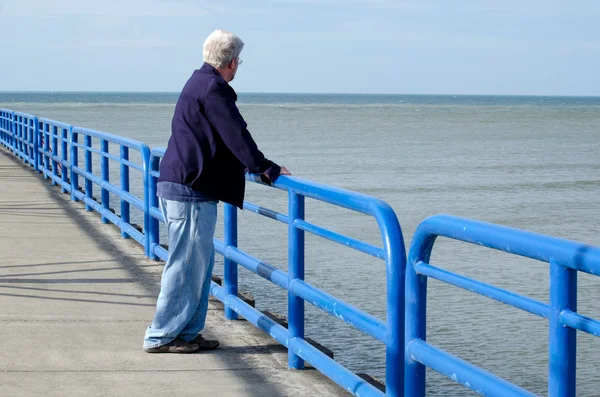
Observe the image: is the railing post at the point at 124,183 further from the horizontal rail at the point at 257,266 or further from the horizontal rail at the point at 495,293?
the horizontal rail at the point at 495,293

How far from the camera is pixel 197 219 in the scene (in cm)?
545

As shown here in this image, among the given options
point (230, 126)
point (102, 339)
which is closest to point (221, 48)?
point (230, 126)

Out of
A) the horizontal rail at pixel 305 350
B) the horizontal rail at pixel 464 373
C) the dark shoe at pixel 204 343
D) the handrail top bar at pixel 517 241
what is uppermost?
the handrail top bar at pixel 517 241

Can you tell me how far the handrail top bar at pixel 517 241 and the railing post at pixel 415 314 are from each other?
0.16 ft

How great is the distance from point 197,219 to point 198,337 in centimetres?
79

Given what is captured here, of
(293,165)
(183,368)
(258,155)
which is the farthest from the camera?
(293,165)

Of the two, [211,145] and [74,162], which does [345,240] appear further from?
[74,162]

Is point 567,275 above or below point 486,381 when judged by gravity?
above

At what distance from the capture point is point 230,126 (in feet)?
16.6

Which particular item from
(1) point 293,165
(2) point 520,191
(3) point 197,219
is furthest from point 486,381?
(1) point 293,165

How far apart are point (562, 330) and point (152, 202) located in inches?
234

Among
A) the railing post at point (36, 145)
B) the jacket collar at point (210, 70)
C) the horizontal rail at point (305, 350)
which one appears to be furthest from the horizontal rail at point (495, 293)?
the railing post at point (36, 145)

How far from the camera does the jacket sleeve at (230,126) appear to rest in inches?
199

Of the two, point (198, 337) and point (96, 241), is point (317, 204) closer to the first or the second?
point (96, 241)
